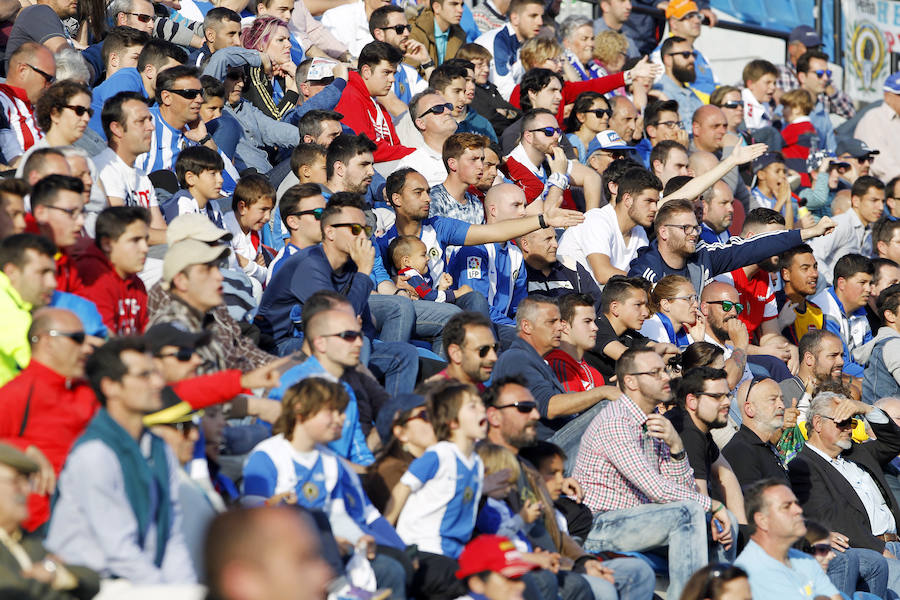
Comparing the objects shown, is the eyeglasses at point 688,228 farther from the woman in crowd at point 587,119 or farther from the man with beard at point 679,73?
the man with beard at point 679,73

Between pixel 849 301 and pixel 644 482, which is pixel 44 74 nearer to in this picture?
pixel 644 482

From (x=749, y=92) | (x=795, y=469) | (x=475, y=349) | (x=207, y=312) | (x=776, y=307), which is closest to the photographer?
(x=207, y=312)

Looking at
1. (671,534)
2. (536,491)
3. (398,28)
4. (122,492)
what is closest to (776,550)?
(671,534)

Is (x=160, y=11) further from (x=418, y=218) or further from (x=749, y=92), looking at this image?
(x=749, y=92)

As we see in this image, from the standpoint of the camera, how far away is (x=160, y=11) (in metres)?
11.1

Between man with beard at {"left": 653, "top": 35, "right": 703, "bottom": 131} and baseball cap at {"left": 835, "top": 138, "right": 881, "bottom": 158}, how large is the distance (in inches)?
73.7

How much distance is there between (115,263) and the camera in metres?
6.21

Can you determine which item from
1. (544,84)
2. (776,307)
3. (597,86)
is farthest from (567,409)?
(597,86)

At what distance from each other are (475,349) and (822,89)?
35.9 feet

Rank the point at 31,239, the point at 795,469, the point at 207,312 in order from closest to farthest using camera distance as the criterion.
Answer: the point at 31,239, the point at 207,312, the point at 795,469

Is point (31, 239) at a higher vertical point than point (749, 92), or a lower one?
higher

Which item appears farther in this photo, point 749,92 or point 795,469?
point 749,92

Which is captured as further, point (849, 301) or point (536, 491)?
point (849, 301)

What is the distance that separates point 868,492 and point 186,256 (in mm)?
5152
